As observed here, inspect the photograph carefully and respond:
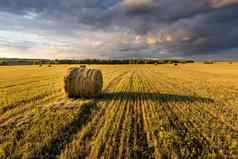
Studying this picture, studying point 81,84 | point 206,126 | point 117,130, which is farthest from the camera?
point 81,84

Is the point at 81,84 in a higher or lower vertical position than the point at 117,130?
higher

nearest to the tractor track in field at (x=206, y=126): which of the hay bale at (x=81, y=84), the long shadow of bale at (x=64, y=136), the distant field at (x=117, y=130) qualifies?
the distant field at (x=117, y=130)

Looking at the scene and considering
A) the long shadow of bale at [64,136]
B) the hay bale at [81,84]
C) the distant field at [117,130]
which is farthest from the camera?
the hay bale at [81,84]

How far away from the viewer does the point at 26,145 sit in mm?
5328

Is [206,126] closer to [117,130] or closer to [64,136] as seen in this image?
[117,130]

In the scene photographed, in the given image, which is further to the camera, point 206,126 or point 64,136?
point 206,126

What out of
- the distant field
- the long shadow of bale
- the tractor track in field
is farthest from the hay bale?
the tractor track in field

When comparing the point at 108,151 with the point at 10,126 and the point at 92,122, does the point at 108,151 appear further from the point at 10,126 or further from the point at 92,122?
the point at 10,126

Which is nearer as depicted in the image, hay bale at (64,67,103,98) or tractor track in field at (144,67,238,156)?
tractor track in field at (144,67,238,156)

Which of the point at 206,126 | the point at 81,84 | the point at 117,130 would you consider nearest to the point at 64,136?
the point at 117,130

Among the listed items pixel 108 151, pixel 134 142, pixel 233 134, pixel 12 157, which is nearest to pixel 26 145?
pixel 12 157

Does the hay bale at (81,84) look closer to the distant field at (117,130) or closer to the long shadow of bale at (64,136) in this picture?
the distant field at (117,130)

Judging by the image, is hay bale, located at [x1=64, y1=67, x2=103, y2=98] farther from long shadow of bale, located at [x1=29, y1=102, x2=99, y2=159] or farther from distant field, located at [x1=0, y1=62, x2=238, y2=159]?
long shadow of bale, located at [x1=29, y1=102, x2=99, y2=159]

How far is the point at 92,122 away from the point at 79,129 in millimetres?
682
